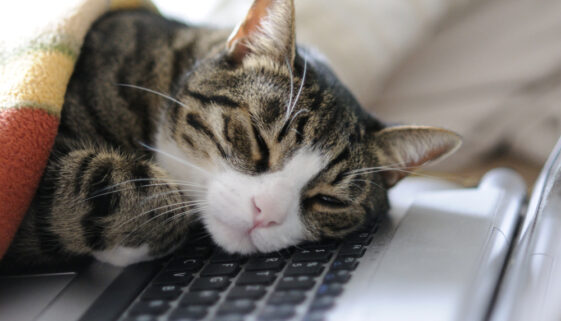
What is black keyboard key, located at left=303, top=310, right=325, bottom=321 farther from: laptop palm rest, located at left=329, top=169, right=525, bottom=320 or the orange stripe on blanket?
the orange stripe on blanket

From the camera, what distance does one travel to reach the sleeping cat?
2.68ft

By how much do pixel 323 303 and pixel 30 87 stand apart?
596 mm

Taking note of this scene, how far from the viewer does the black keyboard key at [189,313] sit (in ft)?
2.00

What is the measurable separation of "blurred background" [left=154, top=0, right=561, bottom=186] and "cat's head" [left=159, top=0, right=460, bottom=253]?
0.48 meters

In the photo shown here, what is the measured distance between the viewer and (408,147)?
1026 mm

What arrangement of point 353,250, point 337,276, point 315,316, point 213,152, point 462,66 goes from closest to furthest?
point 315,316 → point 337,276 → point 353,250 → point 213,152 → point 462,66

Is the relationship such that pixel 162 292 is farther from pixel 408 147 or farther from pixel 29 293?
pixel 408 147

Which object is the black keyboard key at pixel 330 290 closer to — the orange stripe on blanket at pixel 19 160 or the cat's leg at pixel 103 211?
the cat's leg at pixel 103 211

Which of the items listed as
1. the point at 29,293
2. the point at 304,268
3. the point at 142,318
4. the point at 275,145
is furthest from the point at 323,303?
the point at 29,293

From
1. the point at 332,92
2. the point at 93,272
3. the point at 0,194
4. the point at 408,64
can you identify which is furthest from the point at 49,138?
the point at 408,64

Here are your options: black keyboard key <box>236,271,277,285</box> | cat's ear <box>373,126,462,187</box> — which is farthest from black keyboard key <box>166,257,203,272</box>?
cat's ear <box>373,126,462,187</box>

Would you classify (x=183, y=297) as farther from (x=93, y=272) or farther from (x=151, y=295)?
(x=93, y=272)

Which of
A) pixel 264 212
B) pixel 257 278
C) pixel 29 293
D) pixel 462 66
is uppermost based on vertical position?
pixel 462 66

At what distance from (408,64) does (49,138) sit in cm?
150
